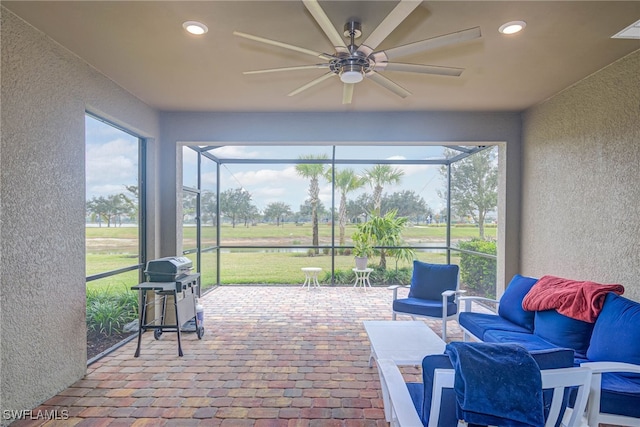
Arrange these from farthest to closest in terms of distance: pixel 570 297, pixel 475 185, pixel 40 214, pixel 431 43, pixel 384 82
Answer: pixel 475 185, pixel 570 297, pixel 384 82, pixel 40 214, pixel 431 43

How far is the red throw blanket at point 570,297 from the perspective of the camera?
2.62 metres

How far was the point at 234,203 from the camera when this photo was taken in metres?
7.01

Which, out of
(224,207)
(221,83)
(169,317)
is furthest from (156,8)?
(224,207)

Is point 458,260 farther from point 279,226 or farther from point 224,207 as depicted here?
point 224,207

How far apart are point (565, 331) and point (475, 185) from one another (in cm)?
346

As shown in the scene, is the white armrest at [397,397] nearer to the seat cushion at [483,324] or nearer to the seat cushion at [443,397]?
the seat cushion at [443,397]

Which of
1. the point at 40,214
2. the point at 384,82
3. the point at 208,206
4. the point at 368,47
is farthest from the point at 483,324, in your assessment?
the point at 208,206

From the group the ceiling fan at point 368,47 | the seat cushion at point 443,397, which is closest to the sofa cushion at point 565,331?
the seat cushion at point 443,397

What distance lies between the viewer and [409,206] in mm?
7102

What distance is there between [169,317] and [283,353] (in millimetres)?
1705

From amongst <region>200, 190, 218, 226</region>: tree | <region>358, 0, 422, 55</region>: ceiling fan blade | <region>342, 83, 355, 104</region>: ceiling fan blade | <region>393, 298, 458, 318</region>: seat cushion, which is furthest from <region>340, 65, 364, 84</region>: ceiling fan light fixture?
<region>200, 190, 218, 226</region>: tree

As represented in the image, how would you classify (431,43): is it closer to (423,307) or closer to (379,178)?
(423,307)

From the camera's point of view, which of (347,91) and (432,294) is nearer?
(347,91)

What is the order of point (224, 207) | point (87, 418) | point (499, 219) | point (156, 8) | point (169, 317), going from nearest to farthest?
point (156, 8), point (87, 418), point (169, 317), point (499, 219), point (224, 207)
